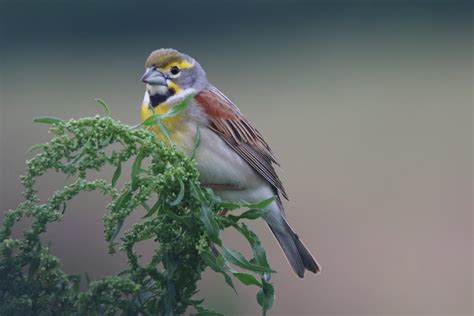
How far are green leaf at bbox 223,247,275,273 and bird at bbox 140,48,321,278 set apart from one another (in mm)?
1371

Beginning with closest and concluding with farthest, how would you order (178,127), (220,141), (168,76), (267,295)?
1. (267,295)
2. (178,127)
3. (168,76)
4. (220,141)

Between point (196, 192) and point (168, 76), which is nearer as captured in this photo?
point (196, 192)

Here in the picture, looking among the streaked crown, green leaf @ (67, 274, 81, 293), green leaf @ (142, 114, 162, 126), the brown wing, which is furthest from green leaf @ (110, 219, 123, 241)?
the brown wing

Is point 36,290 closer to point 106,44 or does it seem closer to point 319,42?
point 106,44

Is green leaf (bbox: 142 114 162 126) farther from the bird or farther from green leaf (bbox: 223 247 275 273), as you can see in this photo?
the bird

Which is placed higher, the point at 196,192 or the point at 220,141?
the point at 220,141

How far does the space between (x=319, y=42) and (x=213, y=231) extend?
787 centimetres

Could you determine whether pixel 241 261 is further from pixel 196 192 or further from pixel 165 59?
pixel 165 59

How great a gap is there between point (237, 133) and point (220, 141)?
0.27ft

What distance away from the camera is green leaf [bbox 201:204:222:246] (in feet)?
6.41

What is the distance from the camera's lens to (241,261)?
197cm

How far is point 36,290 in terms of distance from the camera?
1.97 m

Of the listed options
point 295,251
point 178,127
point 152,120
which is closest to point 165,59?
point 178,127

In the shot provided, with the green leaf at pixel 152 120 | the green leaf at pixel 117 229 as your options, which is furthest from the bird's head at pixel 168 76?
the green leaf at pixel 117 229
